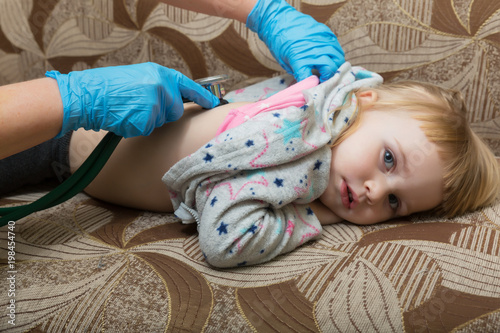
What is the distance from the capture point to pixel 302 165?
0.84 m

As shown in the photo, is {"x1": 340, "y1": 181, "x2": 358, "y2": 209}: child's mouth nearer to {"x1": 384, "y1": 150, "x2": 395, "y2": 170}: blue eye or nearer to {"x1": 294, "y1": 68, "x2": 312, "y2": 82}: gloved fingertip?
{"x1": 384, "y1": 150, "x2": 395, "y2": 170}: blue eye

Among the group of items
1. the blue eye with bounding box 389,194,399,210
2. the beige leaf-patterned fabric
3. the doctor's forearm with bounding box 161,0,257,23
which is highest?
the doctor's forearm with bounding box 161,0,257,23

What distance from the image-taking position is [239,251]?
0.74 meters

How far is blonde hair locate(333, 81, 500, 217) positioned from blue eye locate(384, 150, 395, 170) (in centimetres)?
8

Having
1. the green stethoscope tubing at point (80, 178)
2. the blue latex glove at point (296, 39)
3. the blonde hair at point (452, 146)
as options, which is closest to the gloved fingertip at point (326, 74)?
the blue latex glove at point (296, 39)

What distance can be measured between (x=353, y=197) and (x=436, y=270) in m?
0.23

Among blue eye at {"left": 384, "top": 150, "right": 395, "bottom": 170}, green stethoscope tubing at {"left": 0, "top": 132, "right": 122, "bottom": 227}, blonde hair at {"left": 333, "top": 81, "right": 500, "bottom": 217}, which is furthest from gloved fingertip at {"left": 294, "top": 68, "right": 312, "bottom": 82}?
green stethoscope tubing at {"left": 0, "top": 132, "right": 122, "bottom": 227}

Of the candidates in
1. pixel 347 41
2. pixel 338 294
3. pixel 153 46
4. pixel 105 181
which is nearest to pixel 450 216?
pixel 338 294

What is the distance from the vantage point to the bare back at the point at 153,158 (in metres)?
0.94

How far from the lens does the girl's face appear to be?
0.88 metres

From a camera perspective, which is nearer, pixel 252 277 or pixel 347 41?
pixel 252 277

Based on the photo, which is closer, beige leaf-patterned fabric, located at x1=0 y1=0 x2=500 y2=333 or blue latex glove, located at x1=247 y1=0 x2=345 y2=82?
beige leaf-patterned fabric, located at x1=0 y1=0 x2=500 y2=333

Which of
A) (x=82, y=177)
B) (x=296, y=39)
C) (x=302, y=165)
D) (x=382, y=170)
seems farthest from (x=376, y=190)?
(x=82, y=177)

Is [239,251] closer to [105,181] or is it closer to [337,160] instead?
[337,160]
